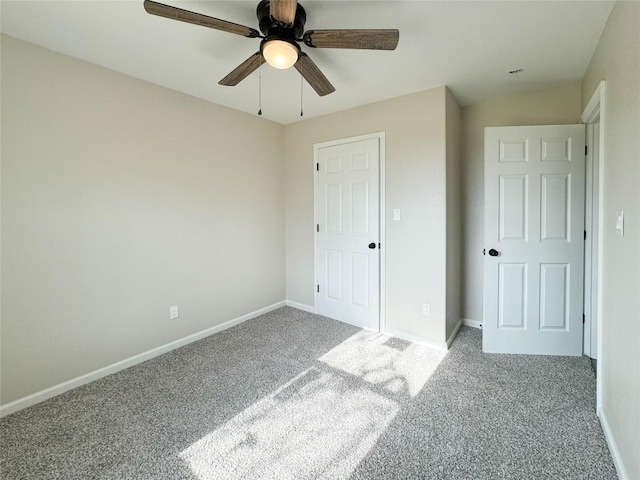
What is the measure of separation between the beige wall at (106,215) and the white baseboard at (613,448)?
313 centimetres

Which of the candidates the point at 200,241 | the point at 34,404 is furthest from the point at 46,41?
the point at 34,404

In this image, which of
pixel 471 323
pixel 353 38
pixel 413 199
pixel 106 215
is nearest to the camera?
pixel 353 38

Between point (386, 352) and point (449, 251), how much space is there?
114 centimetres

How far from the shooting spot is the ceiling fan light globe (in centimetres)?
153

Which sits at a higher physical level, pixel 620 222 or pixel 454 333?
pixel 620 222

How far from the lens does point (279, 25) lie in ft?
5.00

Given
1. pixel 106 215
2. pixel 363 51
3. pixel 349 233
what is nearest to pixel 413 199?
pixel 349 233

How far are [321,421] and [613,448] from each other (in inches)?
60.7

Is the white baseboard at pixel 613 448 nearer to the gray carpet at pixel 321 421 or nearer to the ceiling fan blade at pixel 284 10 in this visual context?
the gray carpet at pixel 321 421

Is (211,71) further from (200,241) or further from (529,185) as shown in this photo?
(529,185)

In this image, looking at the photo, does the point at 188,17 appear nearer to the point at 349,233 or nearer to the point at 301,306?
the point at 349,233

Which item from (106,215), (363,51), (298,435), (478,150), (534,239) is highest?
(363,51)

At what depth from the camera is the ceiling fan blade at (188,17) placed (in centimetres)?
132

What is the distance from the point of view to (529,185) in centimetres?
260
